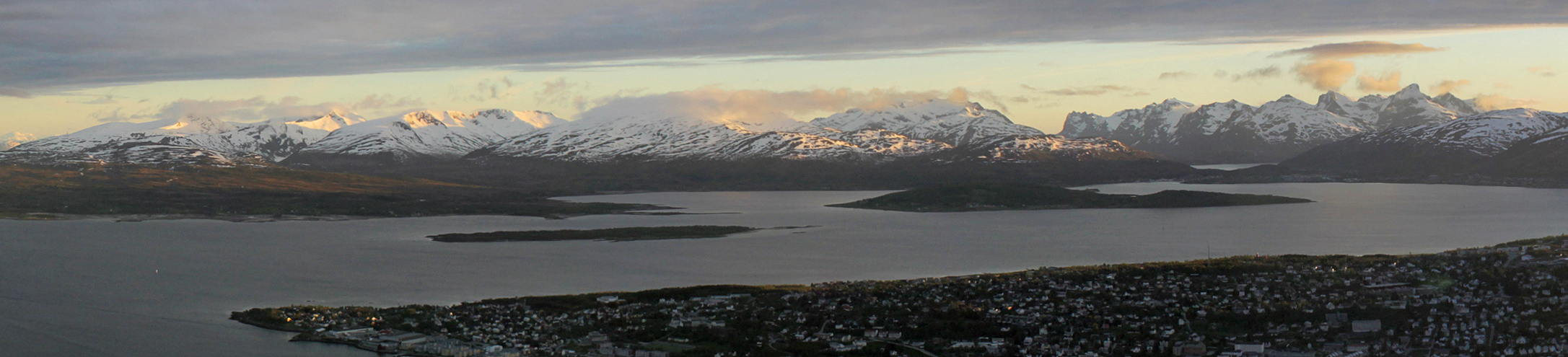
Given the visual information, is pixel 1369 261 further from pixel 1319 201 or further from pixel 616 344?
pixel 1319 201

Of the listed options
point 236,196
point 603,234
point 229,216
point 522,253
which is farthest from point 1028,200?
point 236,196

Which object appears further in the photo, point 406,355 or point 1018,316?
point 1018,316

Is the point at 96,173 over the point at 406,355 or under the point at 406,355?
over

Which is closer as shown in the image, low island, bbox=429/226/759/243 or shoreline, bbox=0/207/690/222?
low island, bbox=429/226/759/243

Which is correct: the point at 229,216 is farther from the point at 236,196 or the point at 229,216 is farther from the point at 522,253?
the point at 522,253

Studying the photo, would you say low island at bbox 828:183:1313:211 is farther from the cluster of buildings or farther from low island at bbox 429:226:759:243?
the cluster of buildings

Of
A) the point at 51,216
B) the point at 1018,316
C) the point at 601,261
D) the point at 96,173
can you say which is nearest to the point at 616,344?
the point at 1018,316

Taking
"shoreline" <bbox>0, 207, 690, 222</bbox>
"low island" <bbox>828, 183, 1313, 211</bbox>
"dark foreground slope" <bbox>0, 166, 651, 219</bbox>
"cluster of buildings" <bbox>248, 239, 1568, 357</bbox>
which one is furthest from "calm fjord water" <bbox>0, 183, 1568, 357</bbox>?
"dark foreground slope" <bbox>0, 166, 651, 219</bbox>
